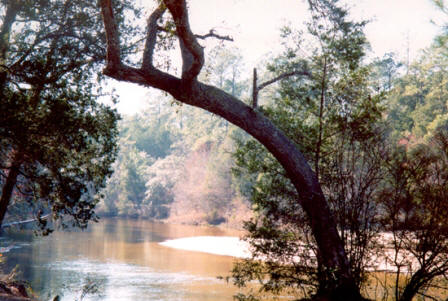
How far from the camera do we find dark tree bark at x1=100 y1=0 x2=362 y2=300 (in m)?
5.31

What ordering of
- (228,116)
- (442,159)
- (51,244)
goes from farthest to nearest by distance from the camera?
(51,244) < (442,159) < (228,116)

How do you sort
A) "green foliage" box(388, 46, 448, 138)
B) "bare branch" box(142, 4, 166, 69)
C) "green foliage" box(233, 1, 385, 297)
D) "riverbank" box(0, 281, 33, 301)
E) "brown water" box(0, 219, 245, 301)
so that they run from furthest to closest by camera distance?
"green foliage" box(388, 46, 448, 138) < "brown water" box(0, 219, 245, 301) < "riverbank" box(0, 281, 33, 301) < "green foliage" box(233, 1, 385, 297) < "bare branch" box(142, 4, 166, 69)

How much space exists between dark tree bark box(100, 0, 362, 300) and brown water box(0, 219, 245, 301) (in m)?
5.80

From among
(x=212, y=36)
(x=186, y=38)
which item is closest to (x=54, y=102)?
(x=212, y=36)

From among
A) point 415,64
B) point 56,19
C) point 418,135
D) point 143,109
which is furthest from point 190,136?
point 56,19

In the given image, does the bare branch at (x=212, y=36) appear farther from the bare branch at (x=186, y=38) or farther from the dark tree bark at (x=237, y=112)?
the bare branch at (x=186, y=38)

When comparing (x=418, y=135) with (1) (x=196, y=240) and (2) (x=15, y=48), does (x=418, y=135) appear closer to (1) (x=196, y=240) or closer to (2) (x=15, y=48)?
(1) (x=196, y=240)

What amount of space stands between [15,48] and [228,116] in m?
4.47

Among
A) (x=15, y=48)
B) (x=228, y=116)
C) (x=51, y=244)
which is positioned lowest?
(x=51, y=244)

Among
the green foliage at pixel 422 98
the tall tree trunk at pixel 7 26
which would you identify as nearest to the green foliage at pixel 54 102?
the tall tree trunk at pixel 7 26

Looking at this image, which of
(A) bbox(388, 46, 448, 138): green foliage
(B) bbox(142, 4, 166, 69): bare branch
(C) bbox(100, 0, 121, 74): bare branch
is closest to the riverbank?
(C) bbox(100, 0, 121, 74): bare branch

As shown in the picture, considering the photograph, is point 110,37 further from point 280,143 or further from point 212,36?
point 280,143

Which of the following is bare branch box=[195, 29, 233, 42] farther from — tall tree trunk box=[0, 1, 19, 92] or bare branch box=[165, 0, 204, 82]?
tall tree trunk box=[0, 1, 19, 92]

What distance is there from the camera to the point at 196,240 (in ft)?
90.4
